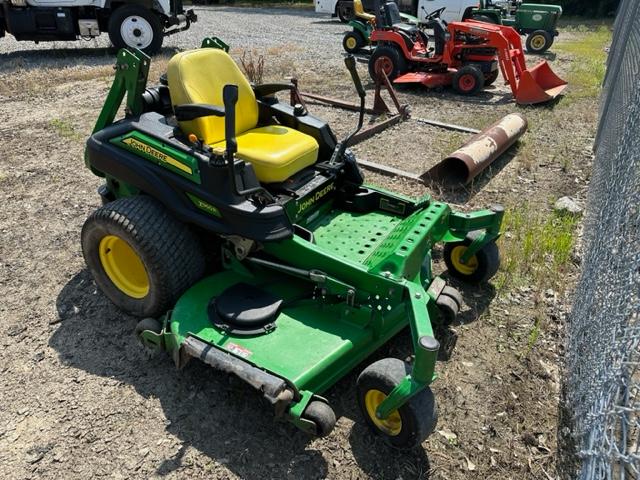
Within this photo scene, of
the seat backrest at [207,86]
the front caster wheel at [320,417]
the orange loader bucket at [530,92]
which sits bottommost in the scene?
the front caster wheel at [320,417]

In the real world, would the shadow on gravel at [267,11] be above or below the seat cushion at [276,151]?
below

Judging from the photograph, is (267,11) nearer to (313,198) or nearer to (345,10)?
(345,10)

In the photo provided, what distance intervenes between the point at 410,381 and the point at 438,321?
102cm

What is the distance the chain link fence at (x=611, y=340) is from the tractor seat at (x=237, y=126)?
5.99ft

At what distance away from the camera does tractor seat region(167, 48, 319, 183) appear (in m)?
3.39

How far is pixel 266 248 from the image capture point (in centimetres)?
319

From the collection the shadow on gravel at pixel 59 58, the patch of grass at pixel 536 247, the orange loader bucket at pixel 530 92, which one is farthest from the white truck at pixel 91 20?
the patch of grass at pixel 536 247

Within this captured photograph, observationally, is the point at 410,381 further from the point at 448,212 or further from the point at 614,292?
the point at 448,212

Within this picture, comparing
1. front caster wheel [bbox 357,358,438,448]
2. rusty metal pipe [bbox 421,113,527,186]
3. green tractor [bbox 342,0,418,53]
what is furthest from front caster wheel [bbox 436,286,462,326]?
green tractor [bbox 342,0,418,53]

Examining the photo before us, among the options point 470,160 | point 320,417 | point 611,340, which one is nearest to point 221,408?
point 320,417

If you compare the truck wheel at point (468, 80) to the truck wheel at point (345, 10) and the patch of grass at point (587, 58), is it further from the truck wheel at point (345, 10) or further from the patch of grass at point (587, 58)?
the truck wheel at point (345, 10)

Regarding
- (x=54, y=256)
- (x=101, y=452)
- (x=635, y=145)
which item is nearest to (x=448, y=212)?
(x=635, y=145)

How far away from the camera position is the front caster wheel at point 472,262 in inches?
146

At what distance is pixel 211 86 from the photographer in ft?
12.0
